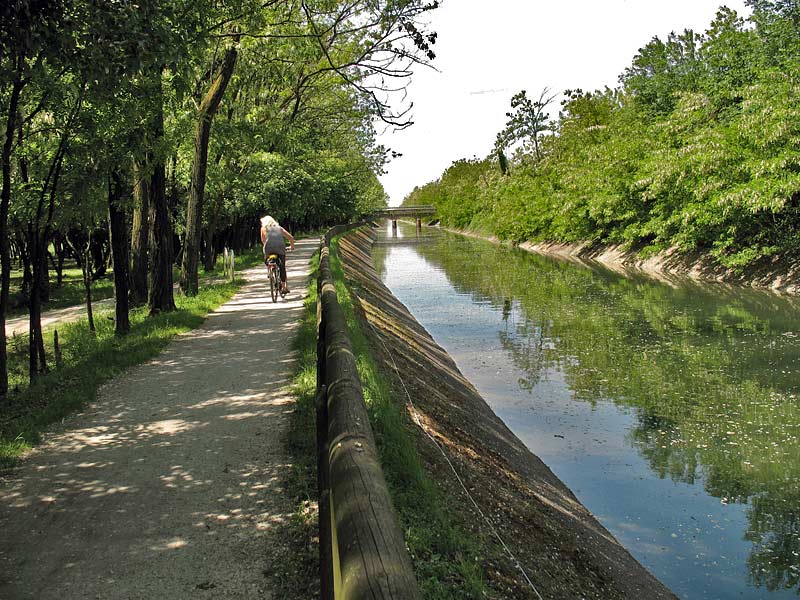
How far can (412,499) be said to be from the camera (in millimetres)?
5828

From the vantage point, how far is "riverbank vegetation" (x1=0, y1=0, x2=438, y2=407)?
21.0 feet

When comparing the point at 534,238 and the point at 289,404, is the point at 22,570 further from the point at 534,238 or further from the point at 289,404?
the point at 534,238

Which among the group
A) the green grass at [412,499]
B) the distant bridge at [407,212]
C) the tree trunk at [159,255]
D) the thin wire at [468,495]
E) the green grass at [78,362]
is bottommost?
the thin wire at [468,495]

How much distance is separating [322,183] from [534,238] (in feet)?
67.3

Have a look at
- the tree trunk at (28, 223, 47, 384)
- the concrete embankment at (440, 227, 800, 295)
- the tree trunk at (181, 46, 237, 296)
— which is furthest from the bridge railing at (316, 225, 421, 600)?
the concrete embankment at (440, 227, 800, 295)

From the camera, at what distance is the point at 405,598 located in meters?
2.48

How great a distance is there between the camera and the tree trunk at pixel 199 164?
1545 cm

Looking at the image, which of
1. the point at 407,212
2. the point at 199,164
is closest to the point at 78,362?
the point at 199,164

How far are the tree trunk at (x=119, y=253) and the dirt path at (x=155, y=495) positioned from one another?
4003 mm

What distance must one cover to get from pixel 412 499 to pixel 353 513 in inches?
111

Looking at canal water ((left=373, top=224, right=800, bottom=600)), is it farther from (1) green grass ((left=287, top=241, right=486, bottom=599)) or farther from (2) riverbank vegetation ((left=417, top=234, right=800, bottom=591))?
(1) green grass ((left=287, top=241, right=486, bottom=599))

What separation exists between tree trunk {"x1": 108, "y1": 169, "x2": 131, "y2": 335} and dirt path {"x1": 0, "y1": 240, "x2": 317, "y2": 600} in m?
4.00

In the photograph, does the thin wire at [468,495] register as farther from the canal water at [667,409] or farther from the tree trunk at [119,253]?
the tree trunk at [119,253]

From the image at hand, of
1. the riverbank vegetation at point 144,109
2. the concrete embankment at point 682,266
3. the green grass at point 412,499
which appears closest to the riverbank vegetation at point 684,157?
the concrete embankment at point 682,266
